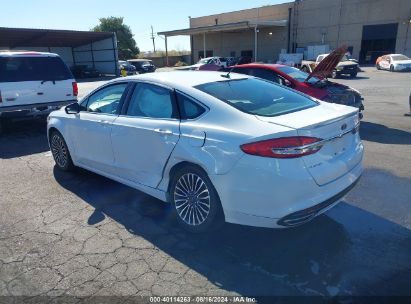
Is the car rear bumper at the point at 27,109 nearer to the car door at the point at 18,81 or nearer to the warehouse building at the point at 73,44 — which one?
the car door at the point at 18,81

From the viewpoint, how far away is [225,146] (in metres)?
3.15

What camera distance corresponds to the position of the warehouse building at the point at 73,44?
32.6m

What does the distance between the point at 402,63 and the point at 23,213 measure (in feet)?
106

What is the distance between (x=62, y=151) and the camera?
5617 millimetres

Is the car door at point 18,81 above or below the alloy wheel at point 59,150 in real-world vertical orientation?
above

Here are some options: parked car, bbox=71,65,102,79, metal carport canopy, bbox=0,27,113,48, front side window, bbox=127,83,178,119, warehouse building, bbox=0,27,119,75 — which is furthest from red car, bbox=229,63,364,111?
parked car, bbox=71,65,102,79

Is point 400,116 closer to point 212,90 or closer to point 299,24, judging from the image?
point 212,90

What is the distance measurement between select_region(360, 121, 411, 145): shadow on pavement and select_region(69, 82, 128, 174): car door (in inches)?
210

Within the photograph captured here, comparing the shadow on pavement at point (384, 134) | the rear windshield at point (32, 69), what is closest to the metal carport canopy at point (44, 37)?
the rear windshield at point (32, 69)

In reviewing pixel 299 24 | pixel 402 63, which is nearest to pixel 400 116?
pixel 402 63

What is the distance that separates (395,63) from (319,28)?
16.8 meters

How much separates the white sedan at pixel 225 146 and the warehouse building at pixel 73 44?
102 feet

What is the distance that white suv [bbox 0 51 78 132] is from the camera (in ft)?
26.8

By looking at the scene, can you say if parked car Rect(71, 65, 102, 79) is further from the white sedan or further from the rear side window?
the rear side window
